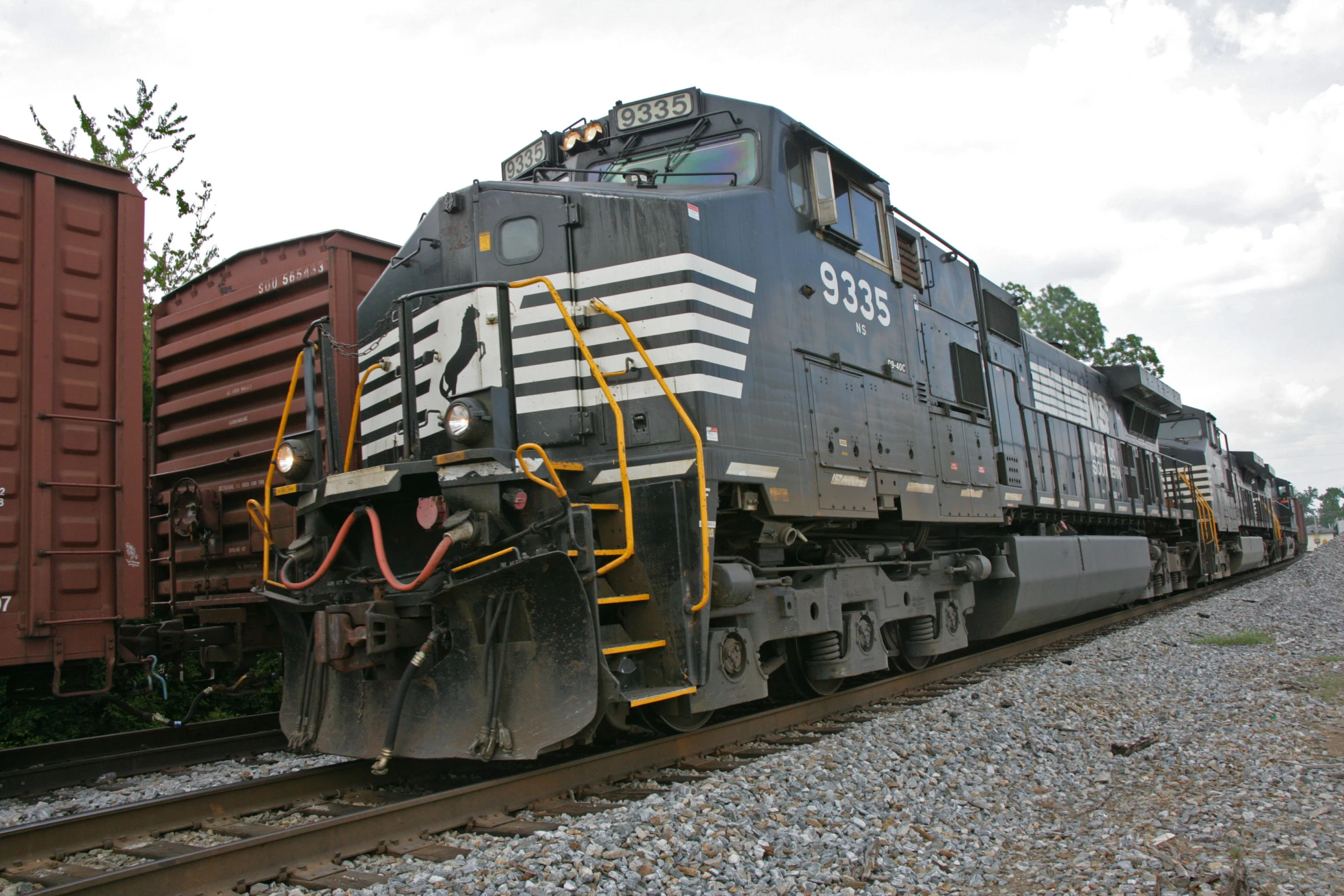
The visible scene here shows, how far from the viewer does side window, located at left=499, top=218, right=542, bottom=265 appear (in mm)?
4691

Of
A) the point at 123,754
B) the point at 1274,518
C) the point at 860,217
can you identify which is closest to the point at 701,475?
the point at 860,217

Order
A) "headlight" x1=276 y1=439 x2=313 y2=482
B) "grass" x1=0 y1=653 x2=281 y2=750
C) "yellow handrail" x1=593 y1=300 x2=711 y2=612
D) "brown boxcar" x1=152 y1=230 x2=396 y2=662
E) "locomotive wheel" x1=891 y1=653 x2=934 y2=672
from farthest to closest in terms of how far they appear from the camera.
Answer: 1. "locomotive wheel" x1=891 y1=653 x2=934 y2=672
2. "brown boxcar" x1=152 y1=230 x2=396 y2=662
3. "grass" x1=0 y1=653 x2=281 y2=750
4. "headlight" x1=276 y1=439 x2=313 y2=482
5. "yellow handrail" x1=593 y1=300 x2=711 y2=612

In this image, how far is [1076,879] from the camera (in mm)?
2889

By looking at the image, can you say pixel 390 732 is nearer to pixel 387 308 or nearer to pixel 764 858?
pixel 764 858

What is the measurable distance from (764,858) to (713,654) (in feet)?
4.19

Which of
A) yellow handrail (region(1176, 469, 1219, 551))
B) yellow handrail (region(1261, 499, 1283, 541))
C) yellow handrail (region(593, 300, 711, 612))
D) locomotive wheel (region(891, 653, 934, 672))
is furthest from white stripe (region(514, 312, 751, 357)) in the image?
yellow handrail (region(1261, 499, 1283, 541))

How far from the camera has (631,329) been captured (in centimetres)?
449

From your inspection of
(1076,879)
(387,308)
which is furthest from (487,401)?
(1076,879)

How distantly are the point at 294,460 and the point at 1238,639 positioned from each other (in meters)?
8.50

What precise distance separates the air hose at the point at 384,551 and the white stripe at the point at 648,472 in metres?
0.83

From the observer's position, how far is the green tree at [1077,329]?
148 feet

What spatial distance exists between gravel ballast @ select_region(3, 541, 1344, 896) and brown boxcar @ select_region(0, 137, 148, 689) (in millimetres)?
3243

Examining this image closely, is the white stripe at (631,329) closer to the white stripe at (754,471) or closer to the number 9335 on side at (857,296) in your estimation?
the white stripe at (754,471)

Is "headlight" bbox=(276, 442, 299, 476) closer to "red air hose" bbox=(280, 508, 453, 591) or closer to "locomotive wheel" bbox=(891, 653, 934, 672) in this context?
"red air hose" bbox=(280, 508, 453, 591)
